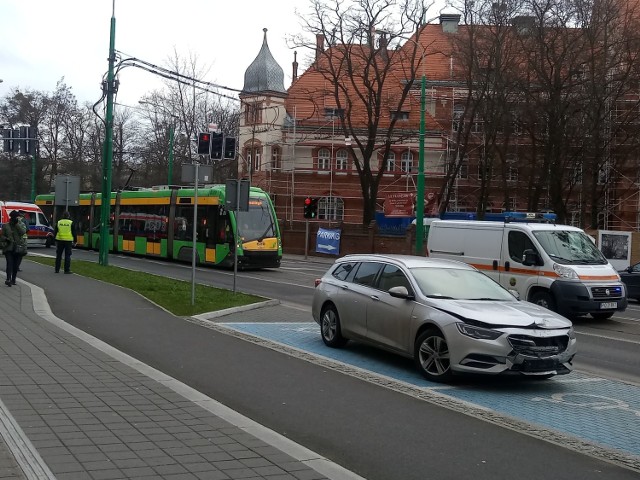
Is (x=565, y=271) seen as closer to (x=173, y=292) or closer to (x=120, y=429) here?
(x=173, y=292)

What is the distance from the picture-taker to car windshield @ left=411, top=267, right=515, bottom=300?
10086mm

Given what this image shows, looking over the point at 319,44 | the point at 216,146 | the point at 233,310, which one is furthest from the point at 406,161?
the point at 233,310

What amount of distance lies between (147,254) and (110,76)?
10.1 metres

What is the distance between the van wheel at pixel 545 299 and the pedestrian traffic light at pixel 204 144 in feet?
26.5

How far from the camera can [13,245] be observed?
18.3m

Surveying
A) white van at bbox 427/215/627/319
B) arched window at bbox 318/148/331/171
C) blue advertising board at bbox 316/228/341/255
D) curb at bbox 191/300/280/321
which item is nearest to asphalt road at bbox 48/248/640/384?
white van at bbox 427/215/627/319

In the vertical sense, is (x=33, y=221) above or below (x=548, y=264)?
below

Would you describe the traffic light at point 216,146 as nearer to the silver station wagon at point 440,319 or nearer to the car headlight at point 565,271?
the silver station wagon at point 440,319

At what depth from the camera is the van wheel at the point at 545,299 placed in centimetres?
1674

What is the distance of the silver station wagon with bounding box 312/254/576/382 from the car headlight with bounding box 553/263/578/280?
20.5 ft

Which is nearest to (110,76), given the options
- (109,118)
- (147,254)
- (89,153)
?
(109,118)

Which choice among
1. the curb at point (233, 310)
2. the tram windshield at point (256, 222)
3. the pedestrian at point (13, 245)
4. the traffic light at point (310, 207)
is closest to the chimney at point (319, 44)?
the traffic light at point (310, 207)

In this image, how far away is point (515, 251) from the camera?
17719 millimetres

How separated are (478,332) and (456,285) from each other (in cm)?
148
